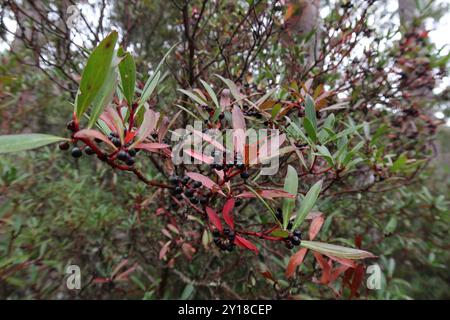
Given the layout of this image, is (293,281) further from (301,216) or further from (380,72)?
(380,72)

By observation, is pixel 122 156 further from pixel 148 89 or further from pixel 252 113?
pixel 252 113

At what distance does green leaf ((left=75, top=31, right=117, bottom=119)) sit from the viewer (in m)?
0.54

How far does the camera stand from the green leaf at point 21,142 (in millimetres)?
509

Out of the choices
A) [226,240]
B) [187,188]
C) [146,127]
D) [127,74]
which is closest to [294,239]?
[226,240]

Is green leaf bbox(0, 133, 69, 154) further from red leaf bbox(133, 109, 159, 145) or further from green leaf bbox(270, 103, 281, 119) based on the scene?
green leaf bbox(270, 103, 281, 119)

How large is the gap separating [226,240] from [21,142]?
571 millimetres

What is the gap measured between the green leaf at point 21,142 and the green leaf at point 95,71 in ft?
0.26

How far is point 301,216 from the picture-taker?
0.76m

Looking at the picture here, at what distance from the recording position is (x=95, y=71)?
56cm

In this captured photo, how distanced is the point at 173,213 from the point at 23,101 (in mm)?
2042

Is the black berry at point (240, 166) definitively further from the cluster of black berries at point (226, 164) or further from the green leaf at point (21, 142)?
the green leaf at point (21, 142)

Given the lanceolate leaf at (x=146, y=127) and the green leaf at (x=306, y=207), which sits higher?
the lanceolate leaf at (x=146, y=127)

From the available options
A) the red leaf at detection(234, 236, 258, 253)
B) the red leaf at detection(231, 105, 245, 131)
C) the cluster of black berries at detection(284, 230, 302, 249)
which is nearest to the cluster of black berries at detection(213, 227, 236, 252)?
the red leaf at detection(234, 236, 258, 253)

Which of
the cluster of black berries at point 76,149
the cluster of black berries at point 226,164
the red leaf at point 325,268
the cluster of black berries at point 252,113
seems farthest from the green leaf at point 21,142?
the red leaf at point 325,268
